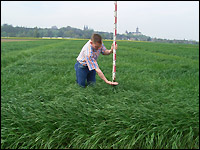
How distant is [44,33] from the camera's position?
79.3 meters

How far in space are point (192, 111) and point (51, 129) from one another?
2144 mm

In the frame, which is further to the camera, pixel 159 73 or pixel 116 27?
pixel 159 73

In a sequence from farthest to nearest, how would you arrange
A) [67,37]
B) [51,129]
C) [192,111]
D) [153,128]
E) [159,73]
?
[67,37], [159,73], [192,111], [51,129], [153,128]

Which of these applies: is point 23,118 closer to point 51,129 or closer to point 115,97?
point 51,129

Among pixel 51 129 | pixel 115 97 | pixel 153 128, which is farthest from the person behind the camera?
pixel 115 97

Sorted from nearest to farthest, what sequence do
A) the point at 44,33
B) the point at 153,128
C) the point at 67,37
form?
the point at 153,128, the point at 67,37, the point at 44,33

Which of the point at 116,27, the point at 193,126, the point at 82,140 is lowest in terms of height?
the point at 82,140

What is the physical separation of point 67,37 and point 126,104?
68959 mm

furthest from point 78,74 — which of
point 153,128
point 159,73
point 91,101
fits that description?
point 159,73

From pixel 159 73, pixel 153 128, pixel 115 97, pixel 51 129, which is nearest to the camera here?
pixel 153 128

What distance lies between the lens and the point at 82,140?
2512 millimetres

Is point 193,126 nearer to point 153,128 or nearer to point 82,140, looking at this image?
point 153,128

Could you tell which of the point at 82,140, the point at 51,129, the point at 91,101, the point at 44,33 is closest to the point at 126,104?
the point at 91,101

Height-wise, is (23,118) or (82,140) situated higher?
(23,118)
